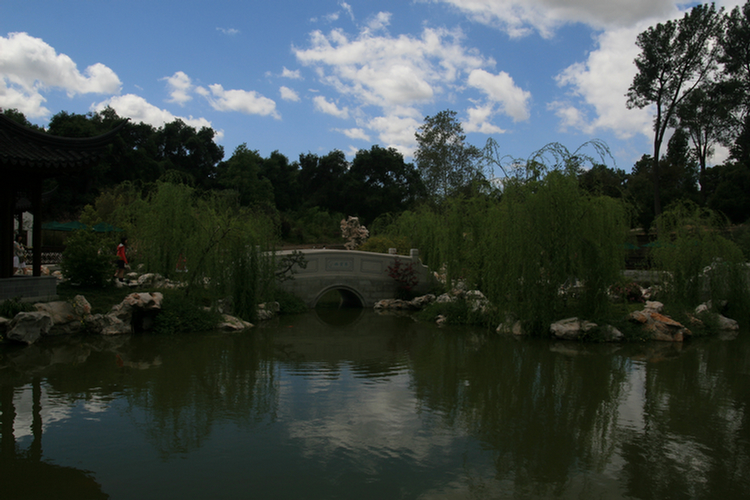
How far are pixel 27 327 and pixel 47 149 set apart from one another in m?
3.23

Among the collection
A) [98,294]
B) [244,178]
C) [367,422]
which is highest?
[244,178]

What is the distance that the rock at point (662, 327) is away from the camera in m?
11.2

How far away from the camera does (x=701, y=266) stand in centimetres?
1274

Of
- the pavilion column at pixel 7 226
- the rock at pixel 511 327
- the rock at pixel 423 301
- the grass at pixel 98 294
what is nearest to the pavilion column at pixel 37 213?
the pavilion column at pixel 7 226

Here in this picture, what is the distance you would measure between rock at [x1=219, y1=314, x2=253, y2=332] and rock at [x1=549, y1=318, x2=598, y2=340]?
683cm

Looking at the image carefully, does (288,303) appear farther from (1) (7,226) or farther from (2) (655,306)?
(2) (655,306)

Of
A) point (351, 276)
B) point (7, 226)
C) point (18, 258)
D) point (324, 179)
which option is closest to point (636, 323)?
point (351, 276)

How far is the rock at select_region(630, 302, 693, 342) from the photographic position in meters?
11.2

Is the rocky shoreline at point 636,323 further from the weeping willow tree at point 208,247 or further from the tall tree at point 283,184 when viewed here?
the tall tree at point 283,184

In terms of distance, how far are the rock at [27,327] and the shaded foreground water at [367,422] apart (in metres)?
0.29

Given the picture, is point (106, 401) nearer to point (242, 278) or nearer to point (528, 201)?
point (242, 278)

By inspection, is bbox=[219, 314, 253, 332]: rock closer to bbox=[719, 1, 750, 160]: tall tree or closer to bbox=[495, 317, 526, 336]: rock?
bbox=[495, 317, 526, 336]: rock

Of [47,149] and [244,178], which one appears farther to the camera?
[244,178]

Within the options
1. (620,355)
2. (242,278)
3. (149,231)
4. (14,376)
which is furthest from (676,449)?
(149,231)
